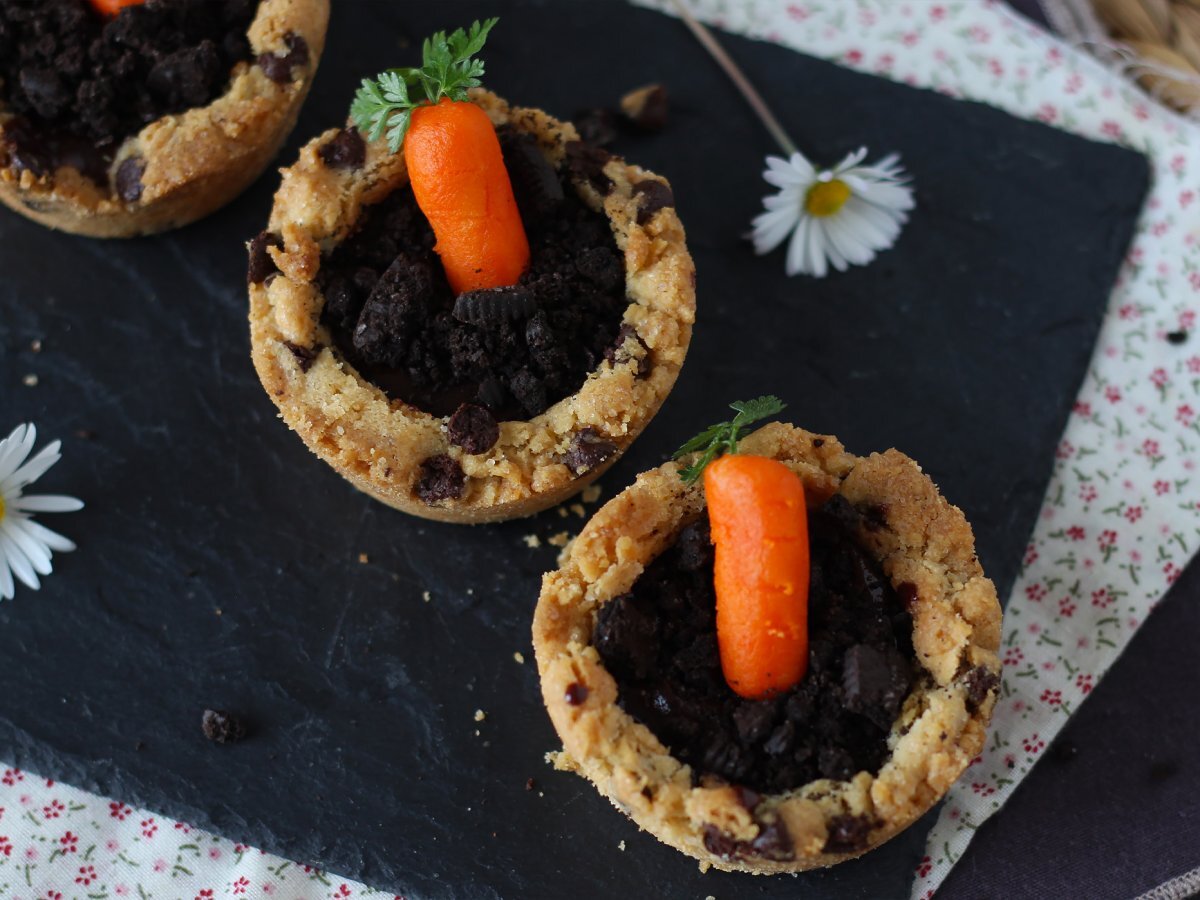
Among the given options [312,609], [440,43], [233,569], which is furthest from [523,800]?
[440,43]

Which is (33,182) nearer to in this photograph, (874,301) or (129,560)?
(129,560)

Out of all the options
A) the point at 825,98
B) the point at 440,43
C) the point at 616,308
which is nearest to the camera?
the point at 440,43

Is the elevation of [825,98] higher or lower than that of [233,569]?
higher

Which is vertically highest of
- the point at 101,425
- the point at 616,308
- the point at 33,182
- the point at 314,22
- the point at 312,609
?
the point at 314,22

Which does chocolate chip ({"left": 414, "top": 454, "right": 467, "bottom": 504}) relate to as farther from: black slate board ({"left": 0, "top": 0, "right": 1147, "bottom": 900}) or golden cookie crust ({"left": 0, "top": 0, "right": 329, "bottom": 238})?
golden cookie crust ({"left": 0, "top": 0, "right": 329, "bottom": 238})

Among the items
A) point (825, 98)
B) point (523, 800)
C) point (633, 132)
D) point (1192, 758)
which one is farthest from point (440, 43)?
point (1192, 758)

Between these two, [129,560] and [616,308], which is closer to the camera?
[616,308]

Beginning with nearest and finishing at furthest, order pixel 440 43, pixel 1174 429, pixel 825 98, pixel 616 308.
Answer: pixel 440 43 → pixel 616 308 → pixel 1174 429 → pixel 825 98

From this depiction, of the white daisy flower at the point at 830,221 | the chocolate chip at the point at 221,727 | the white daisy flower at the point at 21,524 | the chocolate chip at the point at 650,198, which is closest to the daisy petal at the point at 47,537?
the white daisy flower at the point at 21,524
